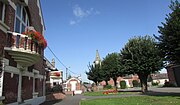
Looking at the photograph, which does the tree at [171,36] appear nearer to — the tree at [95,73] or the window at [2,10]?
the window at [2,10]

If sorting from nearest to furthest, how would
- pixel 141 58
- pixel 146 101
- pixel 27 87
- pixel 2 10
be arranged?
pixel 2 10
pixel 27 87
pixel 146 101
pixel 141 58

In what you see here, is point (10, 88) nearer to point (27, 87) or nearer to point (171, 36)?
point (27, 87)

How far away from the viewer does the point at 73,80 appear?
45812 mm

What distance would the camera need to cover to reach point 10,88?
985 cm

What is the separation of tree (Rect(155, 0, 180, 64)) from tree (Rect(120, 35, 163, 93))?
212 inches

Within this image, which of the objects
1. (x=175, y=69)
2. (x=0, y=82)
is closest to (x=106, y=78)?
(x=175, y=69)

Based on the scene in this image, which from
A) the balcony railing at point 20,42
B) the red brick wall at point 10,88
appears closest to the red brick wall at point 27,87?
the red brick wall at point 10,88

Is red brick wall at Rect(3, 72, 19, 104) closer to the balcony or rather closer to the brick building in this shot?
the brick building

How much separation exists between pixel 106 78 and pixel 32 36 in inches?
1283

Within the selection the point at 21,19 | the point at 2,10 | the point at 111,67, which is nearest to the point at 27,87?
the point at 21,19

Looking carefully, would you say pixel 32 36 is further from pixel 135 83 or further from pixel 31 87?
pixel 135 83

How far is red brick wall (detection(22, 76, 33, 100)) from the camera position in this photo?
485 inches

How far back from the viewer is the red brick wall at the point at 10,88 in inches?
361

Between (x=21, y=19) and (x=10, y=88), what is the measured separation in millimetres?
5029
